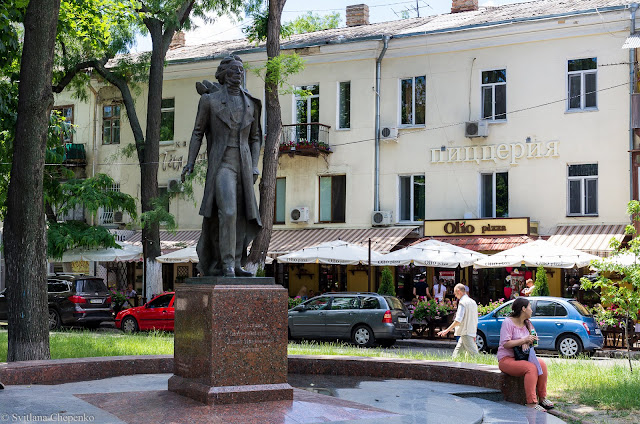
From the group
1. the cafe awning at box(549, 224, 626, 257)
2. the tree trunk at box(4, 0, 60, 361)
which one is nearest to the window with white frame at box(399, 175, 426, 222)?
the cafe awning at box(549, 224, 626, 257)

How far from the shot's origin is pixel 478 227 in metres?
28.6

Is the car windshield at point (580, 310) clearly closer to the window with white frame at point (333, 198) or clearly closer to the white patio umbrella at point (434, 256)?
the white patio umbrella at point (434, 256)

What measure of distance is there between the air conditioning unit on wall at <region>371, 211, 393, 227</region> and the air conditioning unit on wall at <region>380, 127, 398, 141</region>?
257 cm

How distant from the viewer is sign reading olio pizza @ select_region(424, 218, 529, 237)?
27.6 m

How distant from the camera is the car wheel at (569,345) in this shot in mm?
20453

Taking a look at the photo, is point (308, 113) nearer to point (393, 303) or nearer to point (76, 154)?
point (76, 154)

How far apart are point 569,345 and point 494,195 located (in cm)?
933

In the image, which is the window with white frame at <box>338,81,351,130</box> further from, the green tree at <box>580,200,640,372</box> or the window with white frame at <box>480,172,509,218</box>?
the green tree at <box>580,200,640,372</box>

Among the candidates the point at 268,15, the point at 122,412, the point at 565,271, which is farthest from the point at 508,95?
the point at 122,412

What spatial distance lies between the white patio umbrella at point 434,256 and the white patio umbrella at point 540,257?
1.63 feet

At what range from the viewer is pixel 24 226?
45.1 ft

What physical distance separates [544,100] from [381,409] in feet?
70.7

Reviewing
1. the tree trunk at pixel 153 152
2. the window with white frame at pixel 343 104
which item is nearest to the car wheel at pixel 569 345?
the window with white frame at pixel 343 104

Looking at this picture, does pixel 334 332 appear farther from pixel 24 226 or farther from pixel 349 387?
pixel 349 387
